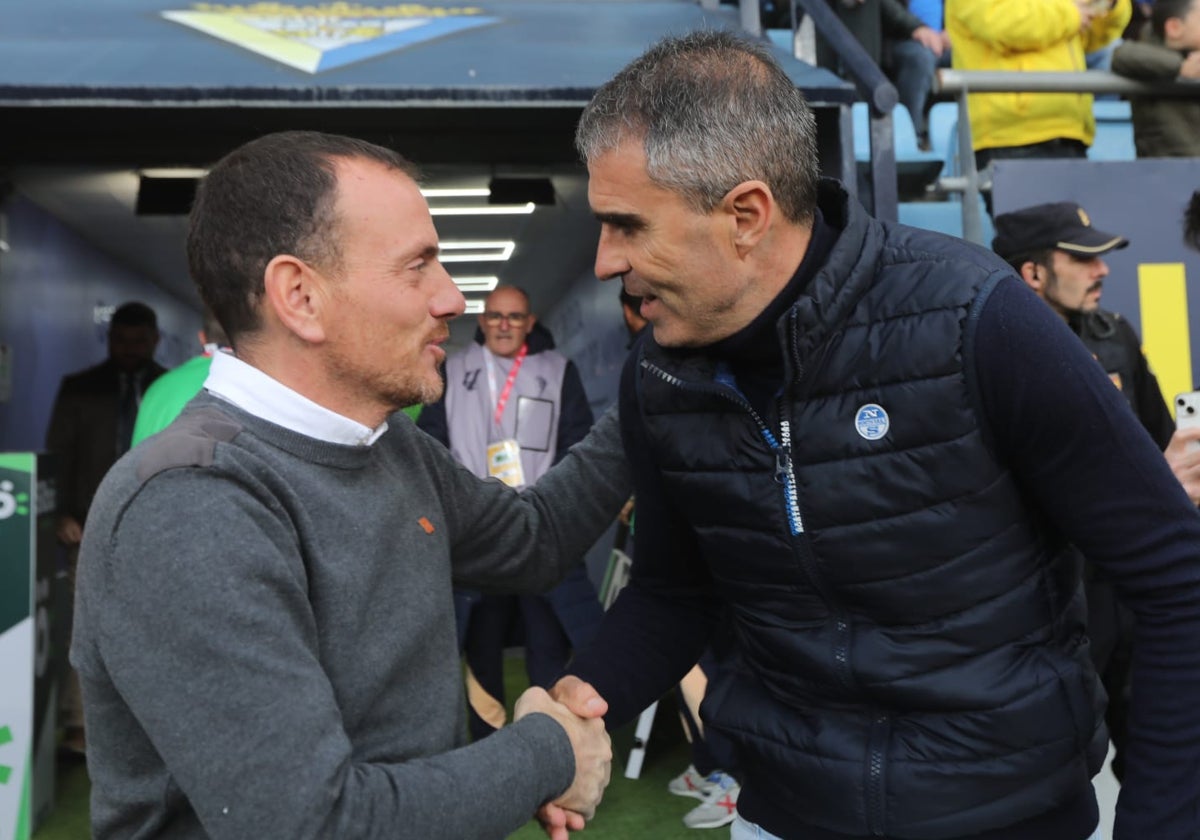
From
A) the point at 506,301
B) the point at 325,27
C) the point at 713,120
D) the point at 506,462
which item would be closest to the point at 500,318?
the point at 506,301

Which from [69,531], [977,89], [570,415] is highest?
[977,89]

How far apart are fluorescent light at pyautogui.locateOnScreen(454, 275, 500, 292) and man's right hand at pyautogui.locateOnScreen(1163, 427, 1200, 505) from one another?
930 cm

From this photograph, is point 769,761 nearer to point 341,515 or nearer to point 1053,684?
point 1053,684

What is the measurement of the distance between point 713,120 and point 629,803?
11.5 ft

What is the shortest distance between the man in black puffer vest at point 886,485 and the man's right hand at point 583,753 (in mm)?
207

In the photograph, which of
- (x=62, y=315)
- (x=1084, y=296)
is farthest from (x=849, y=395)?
(x=62, y=315)

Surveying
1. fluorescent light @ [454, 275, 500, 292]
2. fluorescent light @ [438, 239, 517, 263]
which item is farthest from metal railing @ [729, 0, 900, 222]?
fluorescent light @ [454, 275, 500, 292]

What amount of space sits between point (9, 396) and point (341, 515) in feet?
23.6

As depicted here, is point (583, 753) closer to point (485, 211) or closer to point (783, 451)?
point (783, 451)

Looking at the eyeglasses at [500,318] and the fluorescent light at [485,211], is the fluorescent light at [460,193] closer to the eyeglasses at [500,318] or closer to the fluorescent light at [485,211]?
the fluorescent light at [485,211]

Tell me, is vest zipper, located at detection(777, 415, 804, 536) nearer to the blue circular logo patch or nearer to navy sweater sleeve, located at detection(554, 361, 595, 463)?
the blue circular logo patch

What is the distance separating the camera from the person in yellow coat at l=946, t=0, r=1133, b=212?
4676mm

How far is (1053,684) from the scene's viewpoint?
1369 millimetres

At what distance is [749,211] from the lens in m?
1.40
